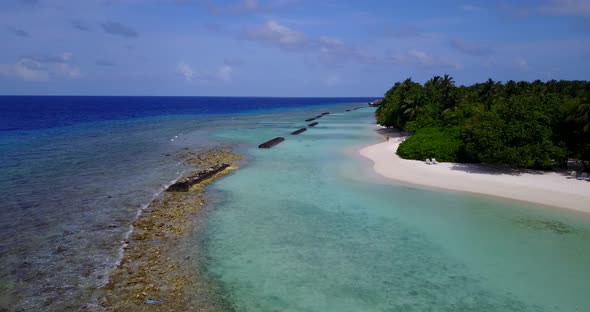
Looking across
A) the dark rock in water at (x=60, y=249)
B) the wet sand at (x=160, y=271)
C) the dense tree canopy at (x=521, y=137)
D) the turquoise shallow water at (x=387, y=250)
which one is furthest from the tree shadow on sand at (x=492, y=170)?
the dark rock in water at (x=60, y=249)

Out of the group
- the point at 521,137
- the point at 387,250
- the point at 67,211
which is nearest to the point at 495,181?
the point at 521,137

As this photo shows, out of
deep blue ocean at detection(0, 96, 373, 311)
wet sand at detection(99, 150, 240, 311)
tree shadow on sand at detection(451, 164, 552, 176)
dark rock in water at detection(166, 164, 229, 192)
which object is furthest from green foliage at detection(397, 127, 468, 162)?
wet sand at detection(99, 150, 240, 311)

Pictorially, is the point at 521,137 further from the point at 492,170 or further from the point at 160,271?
the point at 160,271

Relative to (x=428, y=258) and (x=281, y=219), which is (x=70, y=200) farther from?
(x=428, y=258)

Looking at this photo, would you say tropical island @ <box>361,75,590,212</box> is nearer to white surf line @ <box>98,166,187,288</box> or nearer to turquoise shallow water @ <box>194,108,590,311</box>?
turquoise shallow water @ <box>194,108,590,311</box>

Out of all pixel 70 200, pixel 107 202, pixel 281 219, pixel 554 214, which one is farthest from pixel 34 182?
pixel 554 214
